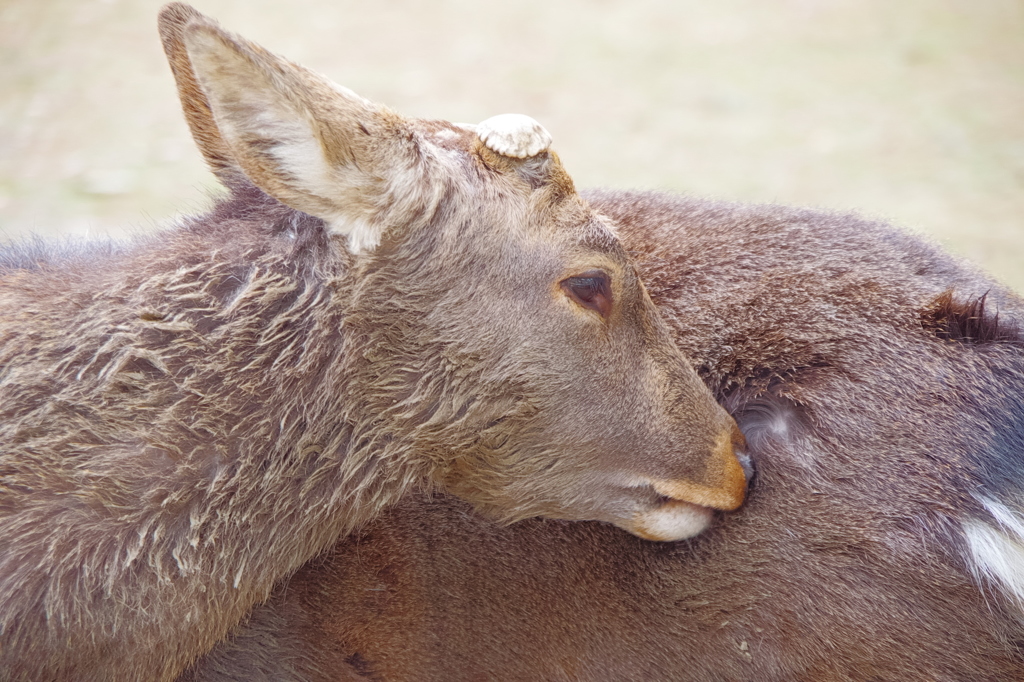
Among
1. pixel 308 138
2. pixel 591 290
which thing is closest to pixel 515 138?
pixel 591 290

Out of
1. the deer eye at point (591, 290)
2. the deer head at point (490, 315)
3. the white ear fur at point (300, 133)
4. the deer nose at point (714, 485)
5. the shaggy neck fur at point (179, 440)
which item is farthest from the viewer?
the deer nose at point (714, 485)

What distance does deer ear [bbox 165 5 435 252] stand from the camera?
2.43 m

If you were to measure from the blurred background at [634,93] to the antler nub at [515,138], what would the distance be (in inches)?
180

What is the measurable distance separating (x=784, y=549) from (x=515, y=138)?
5.25 ft

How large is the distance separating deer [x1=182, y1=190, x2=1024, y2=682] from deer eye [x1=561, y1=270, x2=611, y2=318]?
0.52m

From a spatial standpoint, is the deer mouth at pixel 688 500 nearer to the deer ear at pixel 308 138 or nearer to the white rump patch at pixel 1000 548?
the white rump patch at pixel 1000 548

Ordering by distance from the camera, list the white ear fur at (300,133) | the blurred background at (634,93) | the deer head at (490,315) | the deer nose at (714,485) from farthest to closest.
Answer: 1. the blurred background at (634,93)
2. the deer nose at (714,485)
3. the deer head at (490,315)
4. the white ear fur at (300,133)

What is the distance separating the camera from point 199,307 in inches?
109

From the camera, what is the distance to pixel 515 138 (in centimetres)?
284

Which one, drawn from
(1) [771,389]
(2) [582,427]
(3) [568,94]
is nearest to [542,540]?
(2) [582,427]

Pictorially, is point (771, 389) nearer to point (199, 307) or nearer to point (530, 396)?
point (530, 396)

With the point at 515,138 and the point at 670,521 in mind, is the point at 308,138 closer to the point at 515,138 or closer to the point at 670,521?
the point at 515,138

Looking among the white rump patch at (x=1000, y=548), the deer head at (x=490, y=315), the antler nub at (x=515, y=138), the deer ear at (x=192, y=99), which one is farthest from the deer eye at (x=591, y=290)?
the white rump patch at (x=1000, y=548)

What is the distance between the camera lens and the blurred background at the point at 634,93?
7934mm
